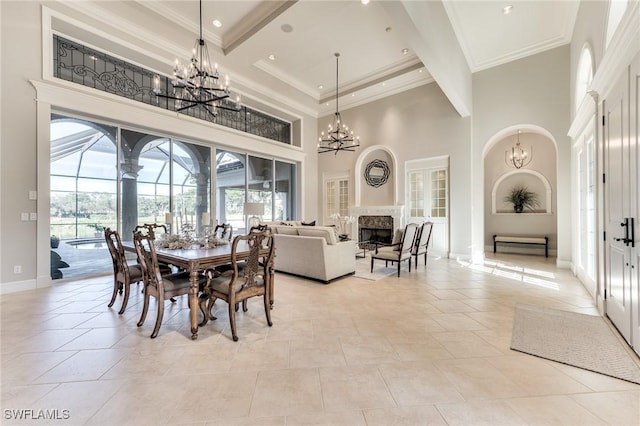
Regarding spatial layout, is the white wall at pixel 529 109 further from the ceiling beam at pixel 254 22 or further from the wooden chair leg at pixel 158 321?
the wooden chair leg at pixel 158 321

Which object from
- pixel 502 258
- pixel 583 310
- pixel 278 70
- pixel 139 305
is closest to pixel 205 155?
pixel 278 70

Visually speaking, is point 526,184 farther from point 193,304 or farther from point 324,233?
point 193,304

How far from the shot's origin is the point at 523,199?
290 inches

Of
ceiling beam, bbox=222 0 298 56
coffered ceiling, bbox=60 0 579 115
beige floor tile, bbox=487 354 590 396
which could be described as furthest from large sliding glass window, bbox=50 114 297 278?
beige floor tile, bbox=487 354 590 396

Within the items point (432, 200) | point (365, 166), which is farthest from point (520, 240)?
point (365, 166)

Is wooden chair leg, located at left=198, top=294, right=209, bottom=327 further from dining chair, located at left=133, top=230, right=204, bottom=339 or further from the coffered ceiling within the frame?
the coffered ceiling

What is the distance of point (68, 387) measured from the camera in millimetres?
1830

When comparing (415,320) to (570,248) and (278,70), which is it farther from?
(278,70)

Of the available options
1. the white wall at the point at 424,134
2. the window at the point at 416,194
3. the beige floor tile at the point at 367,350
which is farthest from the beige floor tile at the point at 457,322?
the window at the point at 416,194

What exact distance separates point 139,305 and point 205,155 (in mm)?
4192

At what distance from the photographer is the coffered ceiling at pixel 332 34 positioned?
4.74 meters

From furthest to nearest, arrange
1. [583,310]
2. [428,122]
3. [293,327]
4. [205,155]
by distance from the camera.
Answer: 1. [428,122]
2. [205,155]
3. [583,310]
4. [293,327]

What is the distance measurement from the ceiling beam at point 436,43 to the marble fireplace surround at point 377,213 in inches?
116

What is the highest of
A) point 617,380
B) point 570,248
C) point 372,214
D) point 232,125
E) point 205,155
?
point 232,125
